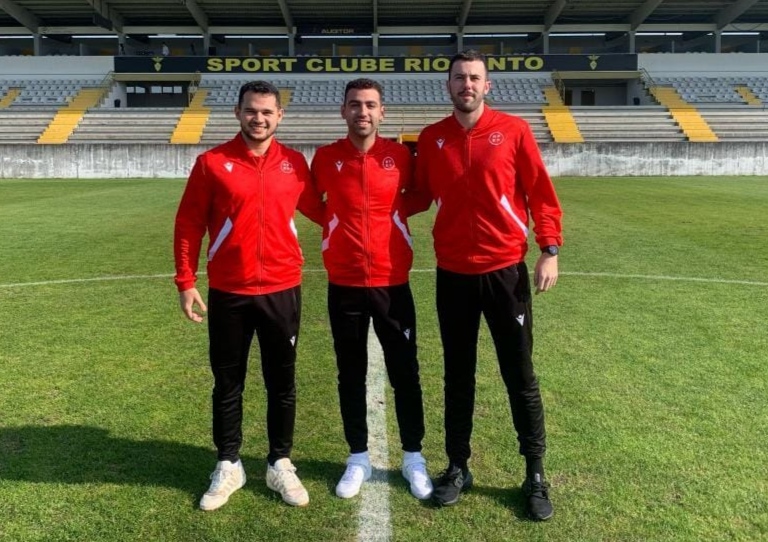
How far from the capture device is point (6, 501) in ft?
9.70

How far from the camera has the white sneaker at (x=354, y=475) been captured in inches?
118

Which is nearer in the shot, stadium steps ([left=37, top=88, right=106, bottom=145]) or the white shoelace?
the white shoelace

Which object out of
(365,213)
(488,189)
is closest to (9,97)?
(365,213)

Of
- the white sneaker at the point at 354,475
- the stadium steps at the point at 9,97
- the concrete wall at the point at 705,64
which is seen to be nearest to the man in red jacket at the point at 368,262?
the white sneaker at the point at 354,475

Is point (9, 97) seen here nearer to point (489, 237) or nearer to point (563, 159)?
point (563, 159)

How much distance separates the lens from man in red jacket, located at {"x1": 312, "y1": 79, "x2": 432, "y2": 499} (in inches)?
120

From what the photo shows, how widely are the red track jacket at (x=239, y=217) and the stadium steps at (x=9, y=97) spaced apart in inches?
1452

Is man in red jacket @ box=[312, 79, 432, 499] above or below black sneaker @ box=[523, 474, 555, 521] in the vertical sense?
above

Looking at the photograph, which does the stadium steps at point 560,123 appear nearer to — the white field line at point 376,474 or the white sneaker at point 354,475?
the white field line at point 376,474

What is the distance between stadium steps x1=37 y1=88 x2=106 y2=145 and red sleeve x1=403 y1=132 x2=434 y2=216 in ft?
91.6

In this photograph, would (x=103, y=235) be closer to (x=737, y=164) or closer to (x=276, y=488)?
(x=276, y=488)

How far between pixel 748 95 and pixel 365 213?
129ft

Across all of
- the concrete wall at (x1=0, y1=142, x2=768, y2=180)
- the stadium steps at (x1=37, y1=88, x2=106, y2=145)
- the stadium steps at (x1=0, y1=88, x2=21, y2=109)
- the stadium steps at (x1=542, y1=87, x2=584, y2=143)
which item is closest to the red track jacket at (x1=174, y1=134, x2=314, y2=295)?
the concrete wall at (x1=0, y1=142, x2=768, y2=180)

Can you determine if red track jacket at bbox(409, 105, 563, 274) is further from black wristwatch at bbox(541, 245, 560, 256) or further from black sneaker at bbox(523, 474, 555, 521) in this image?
black sneaker at bbox(523, 474, 555, 521)
